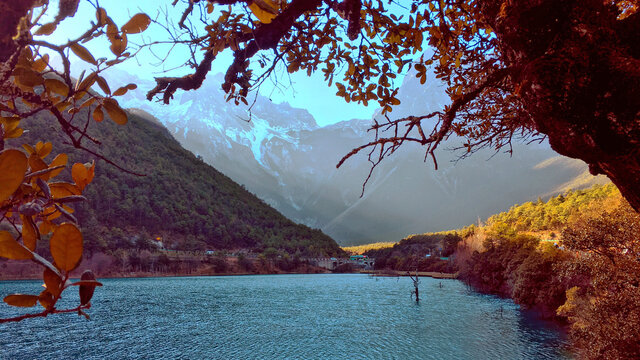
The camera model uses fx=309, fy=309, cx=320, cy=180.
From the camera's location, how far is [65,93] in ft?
2.78

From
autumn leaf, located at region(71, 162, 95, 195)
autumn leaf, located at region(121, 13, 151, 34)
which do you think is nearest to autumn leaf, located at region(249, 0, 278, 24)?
autumn leaf, located at region(121, 13, 151, 34)

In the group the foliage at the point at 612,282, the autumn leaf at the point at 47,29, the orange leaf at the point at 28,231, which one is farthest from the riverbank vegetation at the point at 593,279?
the autumn leaf at the point at 47,29

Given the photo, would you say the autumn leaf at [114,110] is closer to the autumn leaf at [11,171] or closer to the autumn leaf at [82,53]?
the autumn leaf at [82,53]

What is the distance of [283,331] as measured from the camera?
22.7 m

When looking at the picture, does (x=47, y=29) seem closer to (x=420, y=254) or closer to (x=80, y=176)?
(x=80, y=176)

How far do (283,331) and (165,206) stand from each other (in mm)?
65176

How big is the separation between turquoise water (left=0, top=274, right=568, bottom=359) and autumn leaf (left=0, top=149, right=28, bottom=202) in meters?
19.4

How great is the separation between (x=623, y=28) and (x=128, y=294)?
45699 millimetres

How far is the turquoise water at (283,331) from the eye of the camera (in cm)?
1752

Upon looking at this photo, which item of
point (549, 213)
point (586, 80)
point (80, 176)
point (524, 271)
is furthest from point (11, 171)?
point (549, 213)

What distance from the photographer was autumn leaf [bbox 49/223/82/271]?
54cm

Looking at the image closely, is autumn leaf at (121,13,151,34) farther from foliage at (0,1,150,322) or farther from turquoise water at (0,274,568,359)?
turquoise water at (0,274,568,359)

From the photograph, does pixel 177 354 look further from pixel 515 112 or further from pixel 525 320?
pixel 525 320

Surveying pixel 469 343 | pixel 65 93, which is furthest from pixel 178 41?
pixel 469 343
